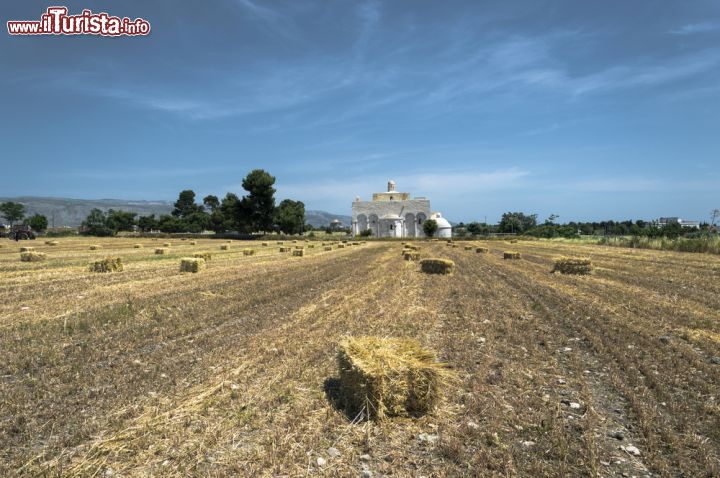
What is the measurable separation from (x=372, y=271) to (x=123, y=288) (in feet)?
38.2

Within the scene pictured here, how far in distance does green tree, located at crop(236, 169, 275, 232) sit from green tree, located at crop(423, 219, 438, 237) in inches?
1635

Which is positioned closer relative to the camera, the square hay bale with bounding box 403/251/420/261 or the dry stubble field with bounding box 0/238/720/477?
the dry stubble field with bounding box 0/238/720/477

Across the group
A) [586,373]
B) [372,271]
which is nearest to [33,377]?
[586,373]

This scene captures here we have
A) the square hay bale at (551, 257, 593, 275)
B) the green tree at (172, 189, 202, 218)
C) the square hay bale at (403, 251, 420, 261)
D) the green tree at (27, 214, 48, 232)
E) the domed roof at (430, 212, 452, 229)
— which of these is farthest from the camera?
the green tree at (172, 189, 202, 218)

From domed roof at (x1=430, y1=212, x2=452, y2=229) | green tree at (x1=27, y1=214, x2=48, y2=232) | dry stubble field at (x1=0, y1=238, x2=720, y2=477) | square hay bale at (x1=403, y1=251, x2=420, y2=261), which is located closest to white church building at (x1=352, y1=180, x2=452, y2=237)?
domed roof at (x1=430, y1=212, x2=452, y2=229)

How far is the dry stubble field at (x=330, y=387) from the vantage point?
456cm

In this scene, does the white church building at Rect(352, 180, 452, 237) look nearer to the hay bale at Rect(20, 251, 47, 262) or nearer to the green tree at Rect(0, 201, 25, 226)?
the hay bale at Rect(20, 251, 47, 262)

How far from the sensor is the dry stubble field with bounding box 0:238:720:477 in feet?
15.0

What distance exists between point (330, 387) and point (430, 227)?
111 meters

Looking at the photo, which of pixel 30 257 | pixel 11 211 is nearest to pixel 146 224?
pixel 11 211

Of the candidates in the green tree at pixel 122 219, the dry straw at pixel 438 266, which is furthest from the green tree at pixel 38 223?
the dry straw at pixel 438 266

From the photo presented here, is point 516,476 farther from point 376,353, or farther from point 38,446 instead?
point 38,446

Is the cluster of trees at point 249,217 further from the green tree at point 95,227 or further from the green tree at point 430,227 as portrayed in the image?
the green tree at point 430,227

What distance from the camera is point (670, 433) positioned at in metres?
5.00
